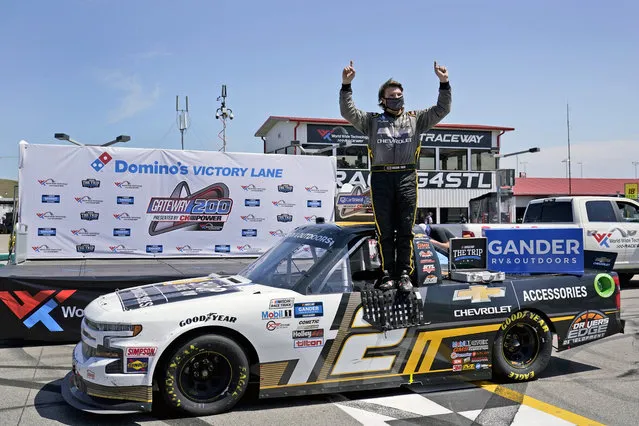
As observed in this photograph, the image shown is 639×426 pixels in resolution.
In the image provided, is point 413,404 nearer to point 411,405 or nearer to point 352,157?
point 411,405

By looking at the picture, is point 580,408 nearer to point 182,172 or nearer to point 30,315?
point 30,315

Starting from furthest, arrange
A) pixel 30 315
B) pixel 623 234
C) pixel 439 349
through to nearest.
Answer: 1. pixel 623 234
2. pixel 30 315
3. pixel 439 349

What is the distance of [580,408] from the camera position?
186 inches

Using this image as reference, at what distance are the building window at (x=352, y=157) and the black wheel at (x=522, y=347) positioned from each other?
1162 inches

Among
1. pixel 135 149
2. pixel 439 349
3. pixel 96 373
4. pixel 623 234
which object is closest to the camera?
pixel 96 373

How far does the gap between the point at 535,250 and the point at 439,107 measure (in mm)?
1742

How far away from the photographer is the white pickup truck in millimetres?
11969

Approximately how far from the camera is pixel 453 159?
38031mm

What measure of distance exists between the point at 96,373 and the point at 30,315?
3090 millimetres

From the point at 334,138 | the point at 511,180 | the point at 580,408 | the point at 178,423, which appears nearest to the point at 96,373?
the point at 178,423

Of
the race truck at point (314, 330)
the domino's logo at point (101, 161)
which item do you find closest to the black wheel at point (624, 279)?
the race truck at point (314, 330)

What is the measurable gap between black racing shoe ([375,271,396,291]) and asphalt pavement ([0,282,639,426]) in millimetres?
940

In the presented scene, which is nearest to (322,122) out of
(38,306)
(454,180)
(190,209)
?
(454,180)

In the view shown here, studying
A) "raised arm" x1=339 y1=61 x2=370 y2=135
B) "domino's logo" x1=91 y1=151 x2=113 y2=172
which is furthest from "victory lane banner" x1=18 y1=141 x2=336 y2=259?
"raised arm" x1=339 y1=61 x2=370 y2=135
